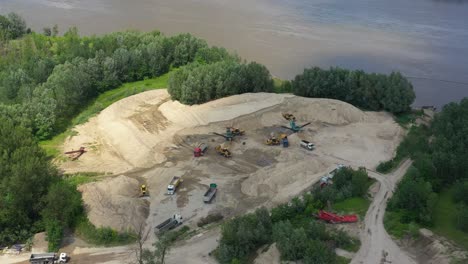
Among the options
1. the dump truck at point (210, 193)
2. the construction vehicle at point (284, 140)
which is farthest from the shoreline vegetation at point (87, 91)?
the construction vehicle at point (284, 140)

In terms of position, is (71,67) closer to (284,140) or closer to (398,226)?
(284,140)

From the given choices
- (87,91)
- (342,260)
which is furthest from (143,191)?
→ (87,91)

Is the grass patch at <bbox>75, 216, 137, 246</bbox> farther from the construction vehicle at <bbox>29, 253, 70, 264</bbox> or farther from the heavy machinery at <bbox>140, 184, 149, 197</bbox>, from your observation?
the heavy machinery at <bbox>140, 184, 149, 197</bbox>

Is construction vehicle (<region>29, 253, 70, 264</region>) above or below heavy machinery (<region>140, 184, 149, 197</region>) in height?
below

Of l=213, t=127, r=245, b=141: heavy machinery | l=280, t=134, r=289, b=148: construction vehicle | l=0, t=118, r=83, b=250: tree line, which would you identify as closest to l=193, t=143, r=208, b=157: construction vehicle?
l=213, t=127, r=245, b=141: heavy machinery

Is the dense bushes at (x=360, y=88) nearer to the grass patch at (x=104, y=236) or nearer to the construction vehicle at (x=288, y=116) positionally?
the construction vehicle at (x=288, y=116)

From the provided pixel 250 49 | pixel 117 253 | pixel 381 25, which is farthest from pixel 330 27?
pixel 117 253
